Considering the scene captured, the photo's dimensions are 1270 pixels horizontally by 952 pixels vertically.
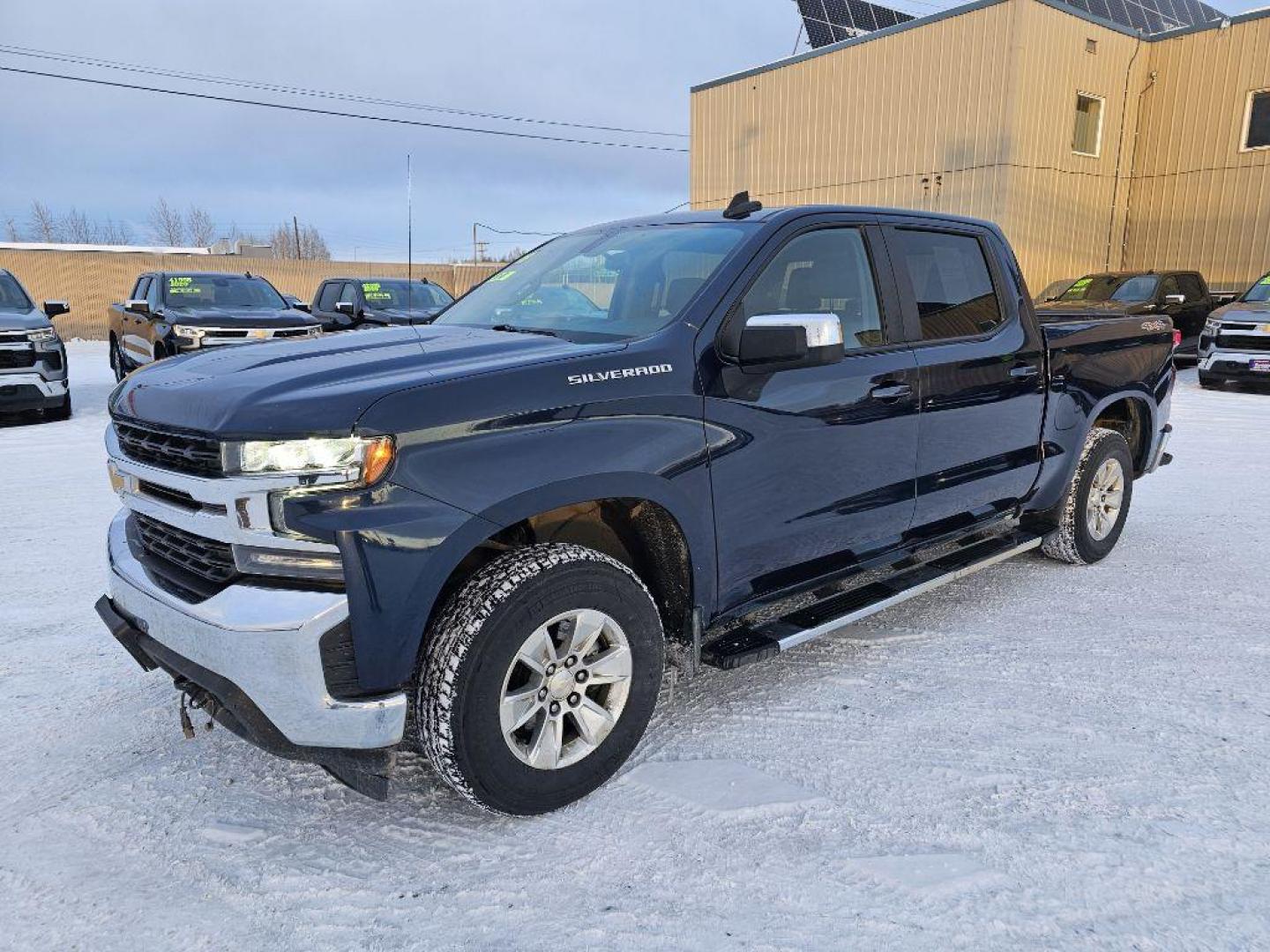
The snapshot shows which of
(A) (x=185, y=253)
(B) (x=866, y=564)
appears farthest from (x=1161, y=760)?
(A) (x=185, y=253)

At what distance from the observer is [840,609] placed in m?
3.44

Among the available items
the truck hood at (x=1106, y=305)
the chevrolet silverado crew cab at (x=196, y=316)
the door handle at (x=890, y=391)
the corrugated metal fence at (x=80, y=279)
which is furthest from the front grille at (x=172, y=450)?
the corrugated metal fence at (x=80, y=279)

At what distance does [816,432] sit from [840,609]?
705mm

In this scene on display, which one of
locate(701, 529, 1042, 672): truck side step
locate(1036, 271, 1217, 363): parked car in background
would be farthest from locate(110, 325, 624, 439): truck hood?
locate(1036, 271, 1217, 363): parked car in background

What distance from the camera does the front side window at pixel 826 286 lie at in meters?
3.28

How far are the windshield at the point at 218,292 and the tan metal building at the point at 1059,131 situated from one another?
1350 cm

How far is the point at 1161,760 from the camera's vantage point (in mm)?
2975

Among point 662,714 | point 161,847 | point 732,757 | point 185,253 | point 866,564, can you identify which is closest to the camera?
point 161,847

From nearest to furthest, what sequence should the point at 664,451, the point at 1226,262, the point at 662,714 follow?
the point at 664,451
the point at 662,714
the point at 1226,262

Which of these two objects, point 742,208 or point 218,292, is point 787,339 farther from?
point 218,292

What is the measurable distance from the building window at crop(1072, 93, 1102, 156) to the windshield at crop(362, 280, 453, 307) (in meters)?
14.0

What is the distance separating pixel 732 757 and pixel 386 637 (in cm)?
133

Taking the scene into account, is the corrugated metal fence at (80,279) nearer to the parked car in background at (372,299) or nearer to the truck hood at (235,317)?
the parked car in background at (372,299)

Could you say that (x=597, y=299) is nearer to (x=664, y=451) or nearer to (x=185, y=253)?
(x=664, y=451)
